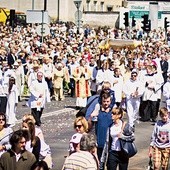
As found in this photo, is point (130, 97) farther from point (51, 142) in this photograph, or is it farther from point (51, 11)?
point (51, 11)

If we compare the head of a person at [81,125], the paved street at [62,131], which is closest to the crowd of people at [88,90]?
the head of a person at [81,125]

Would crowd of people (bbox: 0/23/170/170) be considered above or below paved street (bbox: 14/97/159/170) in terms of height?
above

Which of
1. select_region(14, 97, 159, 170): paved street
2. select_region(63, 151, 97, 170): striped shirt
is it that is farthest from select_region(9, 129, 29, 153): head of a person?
select_region(14, 97, 159, 170): paved street

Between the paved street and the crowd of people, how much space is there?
0.42 metres

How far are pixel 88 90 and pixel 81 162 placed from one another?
1663cm

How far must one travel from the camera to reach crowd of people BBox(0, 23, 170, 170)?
41.3 feet

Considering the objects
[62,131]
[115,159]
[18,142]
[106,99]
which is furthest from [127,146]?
[62,131]

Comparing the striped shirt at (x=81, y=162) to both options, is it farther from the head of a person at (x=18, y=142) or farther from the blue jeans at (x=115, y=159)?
the blue jeans at (x=115, y=159)

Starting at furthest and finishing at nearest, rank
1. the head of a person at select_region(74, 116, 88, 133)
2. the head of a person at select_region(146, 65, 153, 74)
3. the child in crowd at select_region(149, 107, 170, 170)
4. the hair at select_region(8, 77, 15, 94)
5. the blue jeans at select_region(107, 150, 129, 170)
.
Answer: the head of a person at select_region(146, 65, 153, 74) < the hair at select_region(8, 77, 15, 94) < the child in crowd at select_region(149, 107, 170, 170) < the blue jeans at select_region(107, 150, 129, 170) < the head of a person at select_region(74, 116, 88, 133)

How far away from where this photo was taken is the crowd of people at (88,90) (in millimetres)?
12586

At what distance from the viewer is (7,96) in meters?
22.9

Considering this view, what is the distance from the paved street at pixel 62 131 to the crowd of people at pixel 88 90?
416 mm

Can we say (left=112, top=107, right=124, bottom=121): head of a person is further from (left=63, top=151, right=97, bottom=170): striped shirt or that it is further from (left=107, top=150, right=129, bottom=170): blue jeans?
(left=63, top=151, right=97, bottom=170): striped shirt

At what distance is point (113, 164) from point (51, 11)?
70.0 meters
